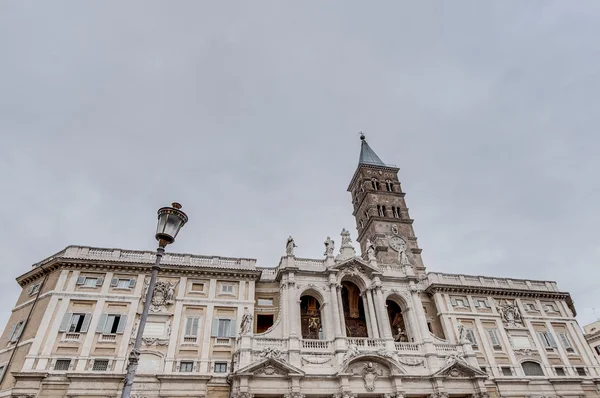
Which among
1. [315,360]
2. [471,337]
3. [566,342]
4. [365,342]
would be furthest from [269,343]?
[566,342]

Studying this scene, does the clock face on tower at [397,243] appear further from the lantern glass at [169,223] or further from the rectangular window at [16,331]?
the lantern glass at [169,223]

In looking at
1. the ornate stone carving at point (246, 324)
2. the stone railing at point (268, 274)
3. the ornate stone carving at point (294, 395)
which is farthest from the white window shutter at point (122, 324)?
the ornate stone carving at point (294, 395)

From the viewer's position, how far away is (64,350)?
28141 mm

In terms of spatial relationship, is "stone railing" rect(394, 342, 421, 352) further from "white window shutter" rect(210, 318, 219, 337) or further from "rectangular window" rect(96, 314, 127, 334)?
"rectangular window" rect(96, 314, 127, 334)

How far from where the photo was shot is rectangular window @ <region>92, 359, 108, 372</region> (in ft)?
91.1

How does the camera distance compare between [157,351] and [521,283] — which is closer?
[157,351]

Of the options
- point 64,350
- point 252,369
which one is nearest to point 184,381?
point 252,369

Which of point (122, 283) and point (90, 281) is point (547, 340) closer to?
point (122, 283)

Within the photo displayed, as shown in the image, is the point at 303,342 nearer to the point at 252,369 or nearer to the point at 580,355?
the point at 252,369

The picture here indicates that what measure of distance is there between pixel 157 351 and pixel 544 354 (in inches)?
1416

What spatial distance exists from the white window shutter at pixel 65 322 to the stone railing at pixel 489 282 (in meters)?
33.2

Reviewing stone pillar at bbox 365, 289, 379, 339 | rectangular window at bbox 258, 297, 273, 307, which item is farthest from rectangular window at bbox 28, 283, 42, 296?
stone pillar at bbox 365, 289, 379, 339

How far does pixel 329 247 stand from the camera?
122 feet

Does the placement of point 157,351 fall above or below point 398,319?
below
